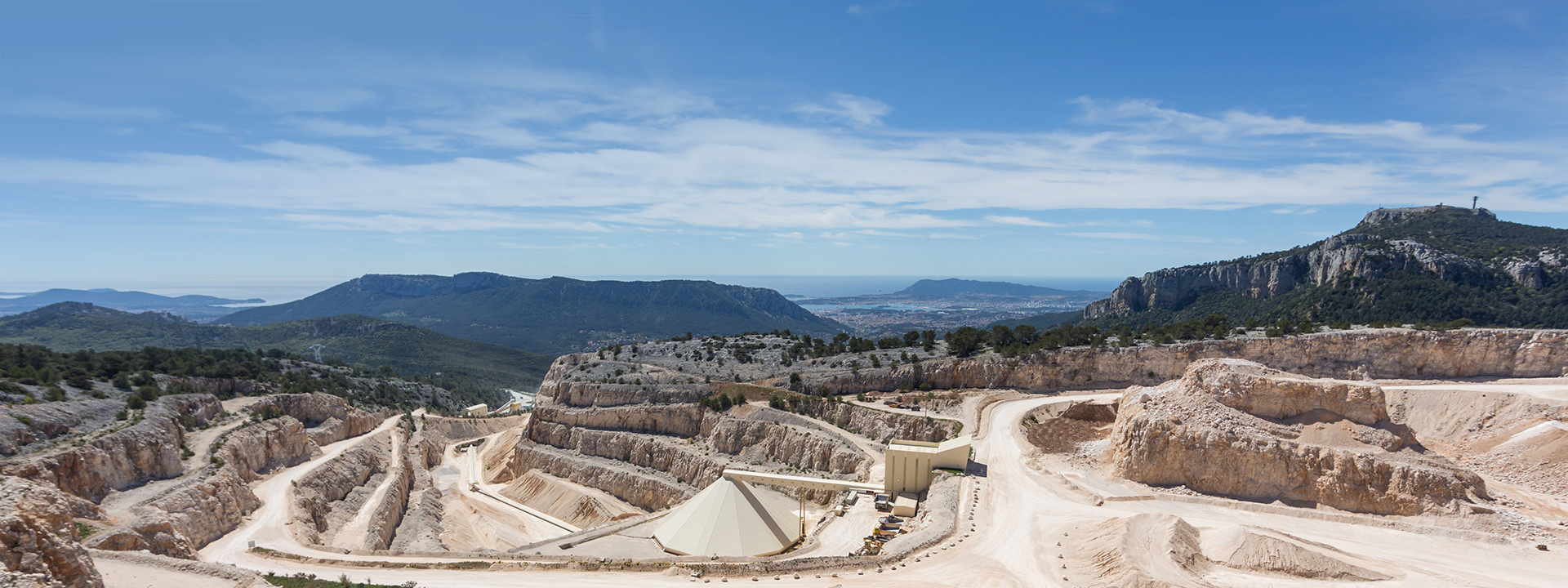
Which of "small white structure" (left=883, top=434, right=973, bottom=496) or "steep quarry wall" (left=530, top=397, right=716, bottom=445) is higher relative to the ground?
"small white structure" (left=883, top=434, right=973, bottom=496)

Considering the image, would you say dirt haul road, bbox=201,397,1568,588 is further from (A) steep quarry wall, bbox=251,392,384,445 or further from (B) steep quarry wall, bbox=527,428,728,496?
(A) steep quarry wall, bbox=251,392,384,445

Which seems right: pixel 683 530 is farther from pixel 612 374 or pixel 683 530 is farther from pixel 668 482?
pixel 612 374

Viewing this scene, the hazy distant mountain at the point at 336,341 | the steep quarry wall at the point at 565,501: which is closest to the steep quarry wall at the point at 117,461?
the steep quarry wall at the point at 565,501

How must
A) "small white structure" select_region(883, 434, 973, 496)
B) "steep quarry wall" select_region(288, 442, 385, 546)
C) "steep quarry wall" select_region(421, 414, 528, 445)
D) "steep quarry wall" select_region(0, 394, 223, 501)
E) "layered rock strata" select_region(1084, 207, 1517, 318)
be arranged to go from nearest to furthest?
1. "steep quarry wall" select_region(0, 394, 223, 501)
2. "small white structure" select_region(883, 434, 973, 496)
3. "steep quarry wall" select_region(288, 442, 385, 546)
4. "steep quarry wall" select_region(421, 414, 528, 445)
5. "layered rock strata" select_region(1084, 207, 1517, 318)

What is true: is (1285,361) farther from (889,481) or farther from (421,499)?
(421,499)

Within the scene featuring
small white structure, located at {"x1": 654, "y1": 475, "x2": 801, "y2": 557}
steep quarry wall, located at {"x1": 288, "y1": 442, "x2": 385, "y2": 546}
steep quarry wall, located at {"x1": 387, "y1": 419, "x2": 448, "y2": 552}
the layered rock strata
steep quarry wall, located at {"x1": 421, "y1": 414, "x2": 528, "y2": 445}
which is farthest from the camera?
the layered rock strata

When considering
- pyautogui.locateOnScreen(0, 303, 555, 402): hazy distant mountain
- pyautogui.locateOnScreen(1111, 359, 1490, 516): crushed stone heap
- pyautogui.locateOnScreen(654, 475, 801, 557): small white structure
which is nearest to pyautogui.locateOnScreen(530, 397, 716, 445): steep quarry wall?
pyautogui.locateOnScreen(654, 475, 801, 557): small white structure
